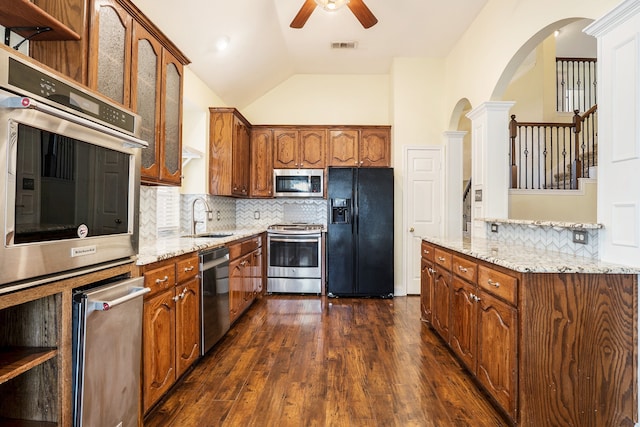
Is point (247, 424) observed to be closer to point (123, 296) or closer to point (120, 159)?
point (123, 296)

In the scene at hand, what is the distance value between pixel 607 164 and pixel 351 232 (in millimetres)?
3120

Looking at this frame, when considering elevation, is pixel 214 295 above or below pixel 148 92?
below

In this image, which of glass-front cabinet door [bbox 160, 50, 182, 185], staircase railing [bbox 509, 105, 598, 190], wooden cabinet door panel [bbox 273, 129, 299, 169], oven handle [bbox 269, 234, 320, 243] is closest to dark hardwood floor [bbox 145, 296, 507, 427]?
oven handle [bbox 269, 234, 320, 243]

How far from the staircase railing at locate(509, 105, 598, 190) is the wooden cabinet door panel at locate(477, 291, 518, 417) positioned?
372 cm

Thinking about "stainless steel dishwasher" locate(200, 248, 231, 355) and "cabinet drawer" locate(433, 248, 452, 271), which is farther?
"cabinet drawer" locate(433, 248, 452, 271)

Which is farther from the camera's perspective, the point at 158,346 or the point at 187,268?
the point at 187,268

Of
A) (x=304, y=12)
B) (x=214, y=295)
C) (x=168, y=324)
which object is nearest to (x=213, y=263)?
(x=214, y=295)

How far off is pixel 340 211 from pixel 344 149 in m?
1.04

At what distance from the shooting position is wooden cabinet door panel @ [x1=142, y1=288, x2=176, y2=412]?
1873mm

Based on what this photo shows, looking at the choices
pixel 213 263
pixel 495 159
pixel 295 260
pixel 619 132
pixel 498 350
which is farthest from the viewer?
pixel 295 260

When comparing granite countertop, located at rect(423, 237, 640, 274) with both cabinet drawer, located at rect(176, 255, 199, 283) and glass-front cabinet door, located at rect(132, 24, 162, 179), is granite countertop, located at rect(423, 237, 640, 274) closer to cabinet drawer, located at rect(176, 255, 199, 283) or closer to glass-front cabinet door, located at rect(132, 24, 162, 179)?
cabinet drawer, located at rect(176, 255, 199, 283)

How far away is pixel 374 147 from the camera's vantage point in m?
5.26

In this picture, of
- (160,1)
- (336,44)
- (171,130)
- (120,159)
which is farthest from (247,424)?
(336,44)

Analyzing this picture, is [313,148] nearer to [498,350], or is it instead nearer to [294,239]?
[294,239]
